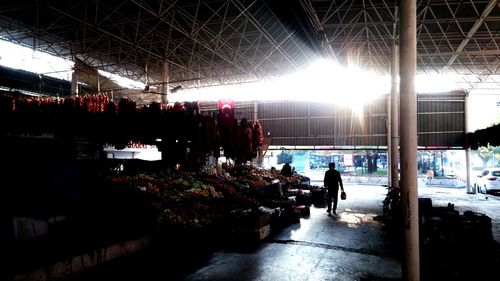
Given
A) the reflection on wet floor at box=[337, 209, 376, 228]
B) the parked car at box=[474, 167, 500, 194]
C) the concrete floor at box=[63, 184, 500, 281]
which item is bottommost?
the reflection on wet floor at box=[337, 209, 376, 228]

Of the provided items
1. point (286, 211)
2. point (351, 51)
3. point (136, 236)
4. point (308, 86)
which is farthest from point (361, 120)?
point (136, 236)

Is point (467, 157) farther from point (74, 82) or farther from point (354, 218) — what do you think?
point (74, 82)

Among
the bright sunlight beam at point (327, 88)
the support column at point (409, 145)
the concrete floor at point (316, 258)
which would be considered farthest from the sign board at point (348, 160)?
the support column at point (409, 145)

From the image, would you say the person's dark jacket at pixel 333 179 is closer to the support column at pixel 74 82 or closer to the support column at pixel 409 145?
the support column at pixel 409 145

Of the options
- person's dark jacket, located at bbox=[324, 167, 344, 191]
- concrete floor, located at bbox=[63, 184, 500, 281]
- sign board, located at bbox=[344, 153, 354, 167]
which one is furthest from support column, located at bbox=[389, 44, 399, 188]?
sign board, located at bbox=[344, 153, 354, 167]

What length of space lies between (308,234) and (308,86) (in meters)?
16.5

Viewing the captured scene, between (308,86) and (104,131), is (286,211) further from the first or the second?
(308,86)

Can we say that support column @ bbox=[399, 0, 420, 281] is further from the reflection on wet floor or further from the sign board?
the sign board

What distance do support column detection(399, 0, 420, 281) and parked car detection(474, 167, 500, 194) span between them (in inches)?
693

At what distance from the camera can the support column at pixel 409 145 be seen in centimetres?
481

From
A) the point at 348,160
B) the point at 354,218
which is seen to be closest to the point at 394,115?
the point at 354,218

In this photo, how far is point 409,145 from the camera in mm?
4879

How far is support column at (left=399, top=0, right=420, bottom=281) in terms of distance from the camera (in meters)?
4.81

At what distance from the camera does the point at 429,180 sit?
2452 cm
